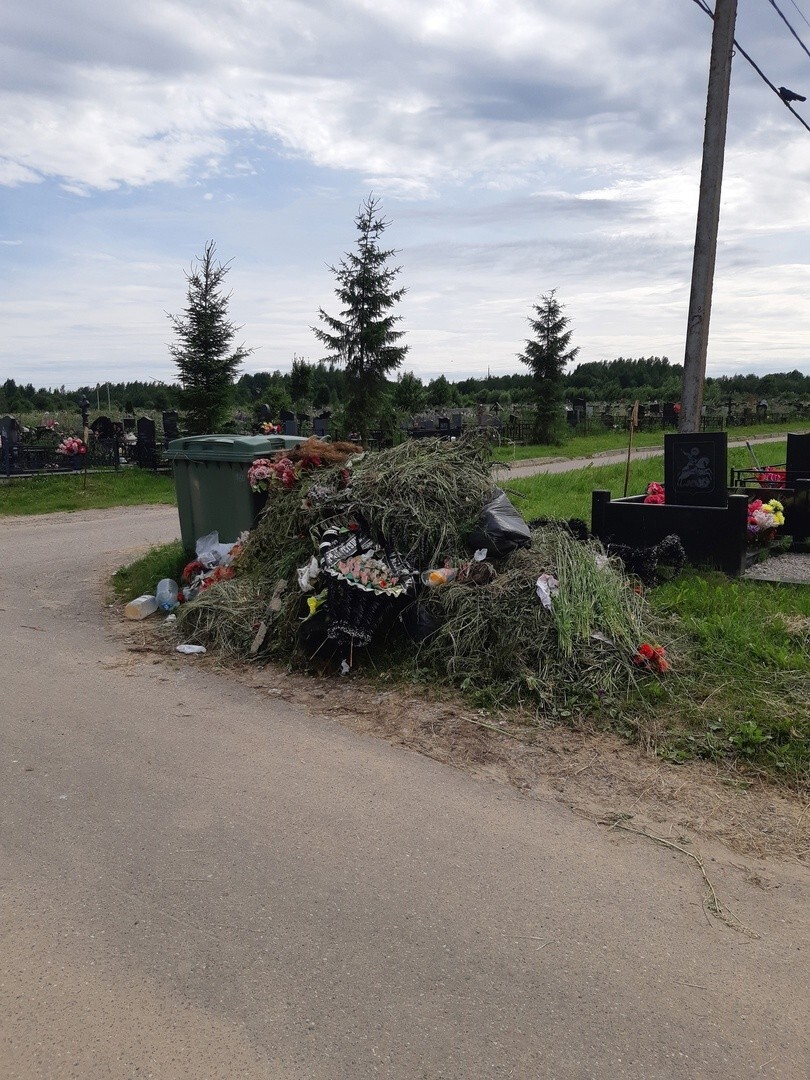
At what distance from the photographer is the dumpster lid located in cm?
820

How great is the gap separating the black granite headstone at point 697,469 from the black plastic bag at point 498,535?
7.91 ft

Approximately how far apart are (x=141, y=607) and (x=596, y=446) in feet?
88.1

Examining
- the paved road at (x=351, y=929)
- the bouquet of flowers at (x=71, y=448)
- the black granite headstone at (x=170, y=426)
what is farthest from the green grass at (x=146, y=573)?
the black granite headstone at (x=170, y=426)

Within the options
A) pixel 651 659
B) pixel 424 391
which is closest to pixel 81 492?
pixel 651 659

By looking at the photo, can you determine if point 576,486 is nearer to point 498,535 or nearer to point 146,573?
point 146,573

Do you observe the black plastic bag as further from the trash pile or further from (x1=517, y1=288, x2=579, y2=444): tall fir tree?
(x1=517, y1=288, x2=579, y2=444): tall fir tree

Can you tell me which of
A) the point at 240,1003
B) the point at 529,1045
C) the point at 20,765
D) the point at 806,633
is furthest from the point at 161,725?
the point at 806,633

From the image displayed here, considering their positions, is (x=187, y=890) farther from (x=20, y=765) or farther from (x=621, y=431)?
(x=621, y=431)

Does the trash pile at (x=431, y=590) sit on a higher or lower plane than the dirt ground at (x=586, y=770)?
higher

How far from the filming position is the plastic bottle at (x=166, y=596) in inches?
302

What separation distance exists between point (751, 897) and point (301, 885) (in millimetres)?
1695

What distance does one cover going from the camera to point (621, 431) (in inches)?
1583

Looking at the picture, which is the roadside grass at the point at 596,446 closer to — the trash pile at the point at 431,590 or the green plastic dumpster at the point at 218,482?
the green plastic dumpster at the point at 218,482

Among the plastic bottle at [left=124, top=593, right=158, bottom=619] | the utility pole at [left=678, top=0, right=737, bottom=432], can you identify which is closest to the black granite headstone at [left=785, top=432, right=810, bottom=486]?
the utility pole at [left=678, top=0, right=737, bottom=432]
